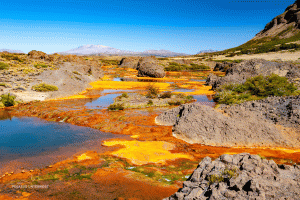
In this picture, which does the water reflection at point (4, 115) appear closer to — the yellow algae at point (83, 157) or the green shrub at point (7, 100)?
the green shrub at point (7, 100)

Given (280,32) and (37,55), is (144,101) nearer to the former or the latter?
(37,55)

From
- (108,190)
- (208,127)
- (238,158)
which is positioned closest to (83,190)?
(108,190)

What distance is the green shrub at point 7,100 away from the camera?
18.9m

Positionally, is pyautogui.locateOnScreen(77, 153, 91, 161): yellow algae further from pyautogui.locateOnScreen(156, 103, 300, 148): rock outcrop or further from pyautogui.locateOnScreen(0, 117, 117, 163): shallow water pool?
pyautogui.locateOnScreen(156, 103, 300, 148): rock outcrop

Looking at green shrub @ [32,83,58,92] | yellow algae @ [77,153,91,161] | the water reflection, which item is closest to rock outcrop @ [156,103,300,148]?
yellow algae @ [77,153,91,161]

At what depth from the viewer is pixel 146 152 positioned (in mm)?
9227

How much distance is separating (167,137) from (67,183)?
6142mm

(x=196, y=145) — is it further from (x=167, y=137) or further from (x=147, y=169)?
(x=147, y=169)

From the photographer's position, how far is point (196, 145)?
10.4 m

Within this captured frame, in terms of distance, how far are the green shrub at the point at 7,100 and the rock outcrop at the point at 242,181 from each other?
20160 mm

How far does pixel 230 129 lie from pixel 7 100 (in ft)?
66.7

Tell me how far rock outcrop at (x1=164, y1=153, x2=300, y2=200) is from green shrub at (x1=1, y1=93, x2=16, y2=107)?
66.1ft

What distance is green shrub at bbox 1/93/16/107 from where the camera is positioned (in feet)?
62.1


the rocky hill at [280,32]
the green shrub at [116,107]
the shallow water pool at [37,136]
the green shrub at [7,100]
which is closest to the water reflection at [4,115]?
the shallow water pool at [37,136]
